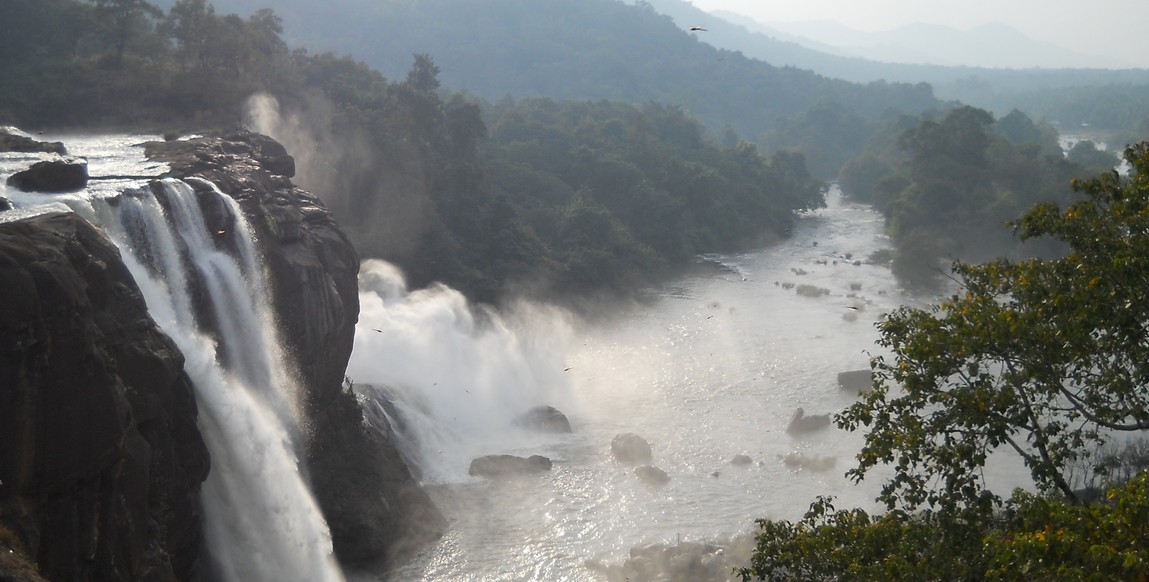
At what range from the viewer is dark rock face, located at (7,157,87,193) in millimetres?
16062

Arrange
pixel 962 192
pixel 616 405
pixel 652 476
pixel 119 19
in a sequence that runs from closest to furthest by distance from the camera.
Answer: pixel 652 476 → pixel 616 405 → pixel 119 19 → pixel 962 192

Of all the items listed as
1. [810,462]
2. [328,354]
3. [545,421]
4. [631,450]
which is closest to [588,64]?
[545,421]

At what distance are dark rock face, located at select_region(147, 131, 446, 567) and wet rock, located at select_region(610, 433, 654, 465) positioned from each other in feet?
18.4

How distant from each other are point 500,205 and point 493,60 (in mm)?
76658

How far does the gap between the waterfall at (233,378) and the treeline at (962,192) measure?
112ft

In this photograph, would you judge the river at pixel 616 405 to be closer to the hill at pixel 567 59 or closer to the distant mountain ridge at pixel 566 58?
the hill at pixel 567 59

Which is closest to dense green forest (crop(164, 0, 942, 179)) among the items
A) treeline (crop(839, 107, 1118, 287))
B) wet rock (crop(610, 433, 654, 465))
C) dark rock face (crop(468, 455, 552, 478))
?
treeline (crop(839, 107, 1118, 287))

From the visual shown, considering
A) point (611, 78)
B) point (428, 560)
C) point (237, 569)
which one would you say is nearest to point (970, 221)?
point (428, 560)

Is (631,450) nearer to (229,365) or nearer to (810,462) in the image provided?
(810,462)

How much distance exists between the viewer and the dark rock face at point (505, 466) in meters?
23.2

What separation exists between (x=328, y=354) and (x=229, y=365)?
2991mm

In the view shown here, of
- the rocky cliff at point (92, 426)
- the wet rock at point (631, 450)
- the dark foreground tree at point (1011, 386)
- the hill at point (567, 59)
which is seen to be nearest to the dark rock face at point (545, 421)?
the wet rock at point (631, 450)

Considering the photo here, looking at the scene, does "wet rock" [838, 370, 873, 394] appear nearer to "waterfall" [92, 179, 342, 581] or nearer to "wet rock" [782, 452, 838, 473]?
"wet rock" [782, 452, 838, 473]

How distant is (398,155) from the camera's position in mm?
41469
